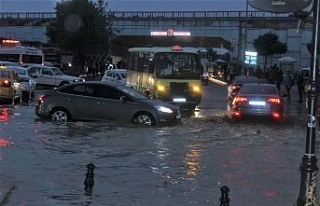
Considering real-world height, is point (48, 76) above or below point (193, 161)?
above

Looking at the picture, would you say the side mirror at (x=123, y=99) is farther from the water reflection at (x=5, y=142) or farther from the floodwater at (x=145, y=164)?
the water reflection at (x=5, y=142)

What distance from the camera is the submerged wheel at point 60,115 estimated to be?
18.9 m

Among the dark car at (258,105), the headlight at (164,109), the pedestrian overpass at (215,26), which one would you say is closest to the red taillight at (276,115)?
the dark car at (258,105)

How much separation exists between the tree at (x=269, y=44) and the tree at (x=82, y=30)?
1575 cm

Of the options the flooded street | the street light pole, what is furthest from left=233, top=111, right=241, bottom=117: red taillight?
the street light pole

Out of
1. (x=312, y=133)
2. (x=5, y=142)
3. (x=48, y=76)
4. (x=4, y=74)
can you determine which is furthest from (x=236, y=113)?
(x=48, y=76)

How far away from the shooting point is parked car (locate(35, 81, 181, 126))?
1853cm

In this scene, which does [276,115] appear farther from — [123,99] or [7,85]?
[7,85]

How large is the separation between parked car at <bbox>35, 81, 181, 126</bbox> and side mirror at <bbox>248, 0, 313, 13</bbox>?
11.4m

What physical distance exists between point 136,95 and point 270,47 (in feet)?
160

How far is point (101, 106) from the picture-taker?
18.8m

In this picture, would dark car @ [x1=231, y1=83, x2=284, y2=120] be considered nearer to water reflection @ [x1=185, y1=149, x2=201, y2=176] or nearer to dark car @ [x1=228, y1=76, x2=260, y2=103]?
water reflection @ [x1=185, y1=149, x2=201, y2=176]

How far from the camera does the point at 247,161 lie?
12.6 meters

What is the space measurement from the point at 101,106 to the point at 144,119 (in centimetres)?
134
